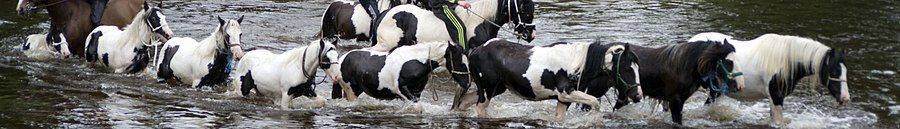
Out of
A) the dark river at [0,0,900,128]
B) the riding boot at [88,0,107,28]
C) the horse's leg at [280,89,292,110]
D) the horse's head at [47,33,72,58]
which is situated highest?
the riding boot at [88,0,107,28]

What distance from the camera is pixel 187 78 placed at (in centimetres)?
1252

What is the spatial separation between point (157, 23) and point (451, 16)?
2.85m

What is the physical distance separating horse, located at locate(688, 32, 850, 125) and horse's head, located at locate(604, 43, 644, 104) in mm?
887

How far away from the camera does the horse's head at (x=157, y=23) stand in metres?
13.1

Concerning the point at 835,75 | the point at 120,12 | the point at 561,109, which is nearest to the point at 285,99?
the point at 561,109

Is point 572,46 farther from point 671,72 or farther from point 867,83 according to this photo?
point 867,83

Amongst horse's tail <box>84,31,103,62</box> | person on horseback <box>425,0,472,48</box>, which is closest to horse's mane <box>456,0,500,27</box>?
person on horseback <box>425,0,472,48</box>

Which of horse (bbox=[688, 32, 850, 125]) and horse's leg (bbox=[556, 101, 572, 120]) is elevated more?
horse (bbox=[688, 32, 850, 125])

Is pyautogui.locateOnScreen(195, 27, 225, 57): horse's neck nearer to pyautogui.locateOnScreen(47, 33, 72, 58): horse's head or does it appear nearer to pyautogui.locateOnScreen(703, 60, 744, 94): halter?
Result: pyautogui.locateOnScreen(47, 33, 72, 58): horse's head

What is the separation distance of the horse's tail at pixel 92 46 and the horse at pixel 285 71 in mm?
2856

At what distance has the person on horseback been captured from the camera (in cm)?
1247

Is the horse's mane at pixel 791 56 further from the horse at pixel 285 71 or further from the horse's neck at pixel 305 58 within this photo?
the horse's neck at pixel 305 58

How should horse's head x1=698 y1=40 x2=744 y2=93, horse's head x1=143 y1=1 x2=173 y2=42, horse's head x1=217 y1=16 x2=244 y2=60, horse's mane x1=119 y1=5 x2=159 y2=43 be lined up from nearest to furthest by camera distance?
1. horse's head x1=698 y1=40 x2=744 y2=93
2. horse's head x1=217 y1=16 x2=244 y2=60
3. horse's head x1=143 y1=1 x2=173 y2=42
4. horse's mane x1=119 y1=5 x2=159 y2=43

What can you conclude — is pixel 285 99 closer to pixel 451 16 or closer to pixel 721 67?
pixel 451 16
